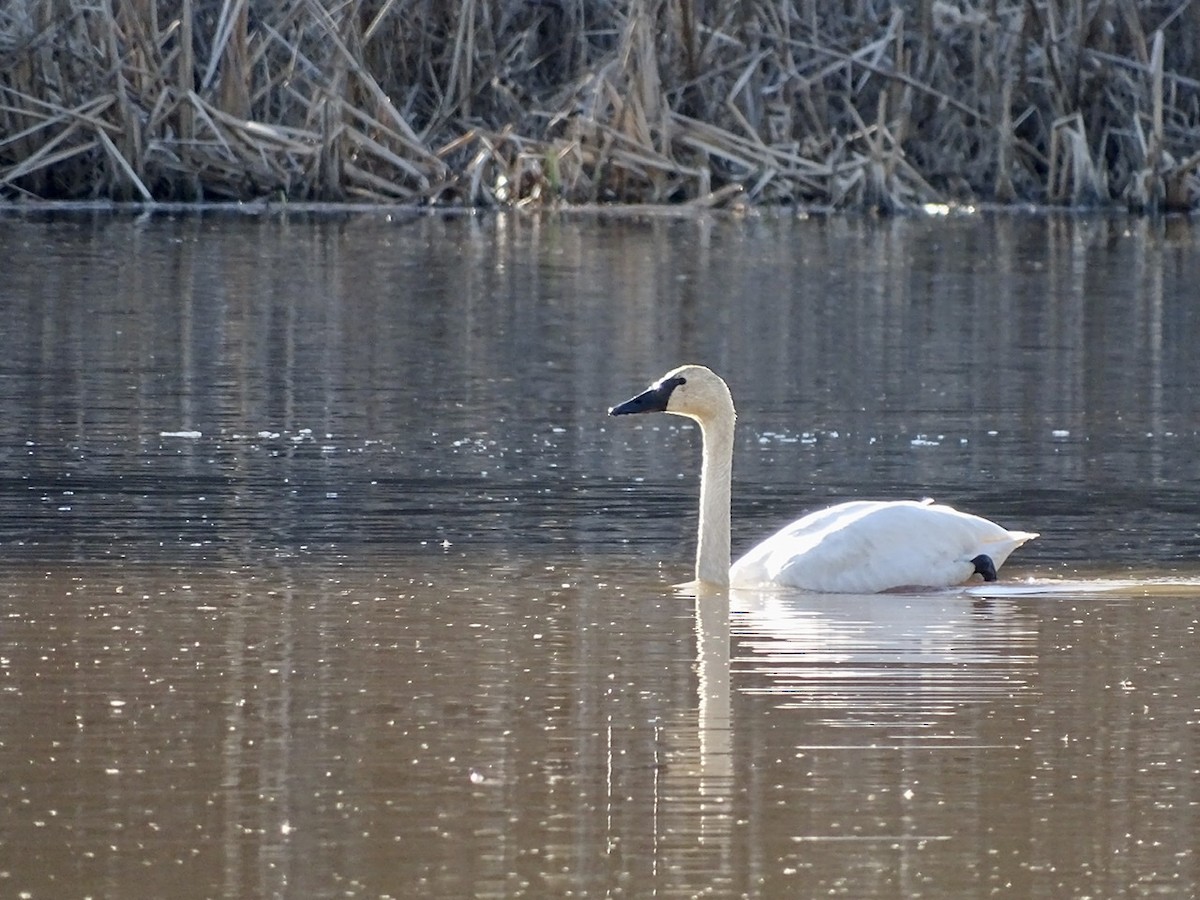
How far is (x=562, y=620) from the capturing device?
6773mm

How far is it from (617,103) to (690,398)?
1612cm

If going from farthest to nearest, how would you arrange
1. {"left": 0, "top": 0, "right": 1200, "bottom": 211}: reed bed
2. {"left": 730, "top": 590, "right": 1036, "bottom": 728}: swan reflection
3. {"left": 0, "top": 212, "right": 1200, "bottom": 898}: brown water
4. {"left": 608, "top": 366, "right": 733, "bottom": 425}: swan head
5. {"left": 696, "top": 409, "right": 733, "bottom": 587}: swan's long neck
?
1. {"left": 0, "top": 0, "right": 1200, "bottom": 211}: reed bed
2. {"left": 608, "top": 366, "right": 733, "bottom": 425}: swan head
3. {"left": 696, "top": 409, "right": 733, "bottom": 587}: swan's long neck
4. {"left": 730, "top": 590, "right": 1036, "bottom": 728}: swan reflection
5. {"left": 0, "top": 212, "right": 1200, "bottom": 898}: brown water

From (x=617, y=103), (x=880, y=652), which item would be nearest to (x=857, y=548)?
(x=880, y=652)

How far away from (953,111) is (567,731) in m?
20.9

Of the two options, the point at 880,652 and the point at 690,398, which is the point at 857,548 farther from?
the point at 880,652

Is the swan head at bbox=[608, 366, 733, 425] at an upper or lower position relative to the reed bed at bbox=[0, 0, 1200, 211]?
lower

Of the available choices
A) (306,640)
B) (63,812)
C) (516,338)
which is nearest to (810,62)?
(516,338)

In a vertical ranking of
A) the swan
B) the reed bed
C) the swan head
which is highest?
the reed bed

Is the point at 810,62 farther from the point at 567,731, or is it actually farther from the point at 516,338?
the point at 567,731

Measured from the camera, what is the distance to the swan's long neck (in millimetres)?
7738

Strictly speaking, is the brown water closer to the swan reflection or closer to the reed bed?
the swan reflection

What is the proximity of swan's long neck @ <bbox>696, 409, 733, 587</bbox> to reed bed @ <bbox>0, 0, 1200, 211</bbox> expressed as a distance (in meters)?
15.9

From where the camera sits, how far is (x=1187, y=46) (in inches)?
1031

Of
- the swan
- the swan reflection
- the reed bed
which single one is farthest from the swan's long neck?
the reed bed
